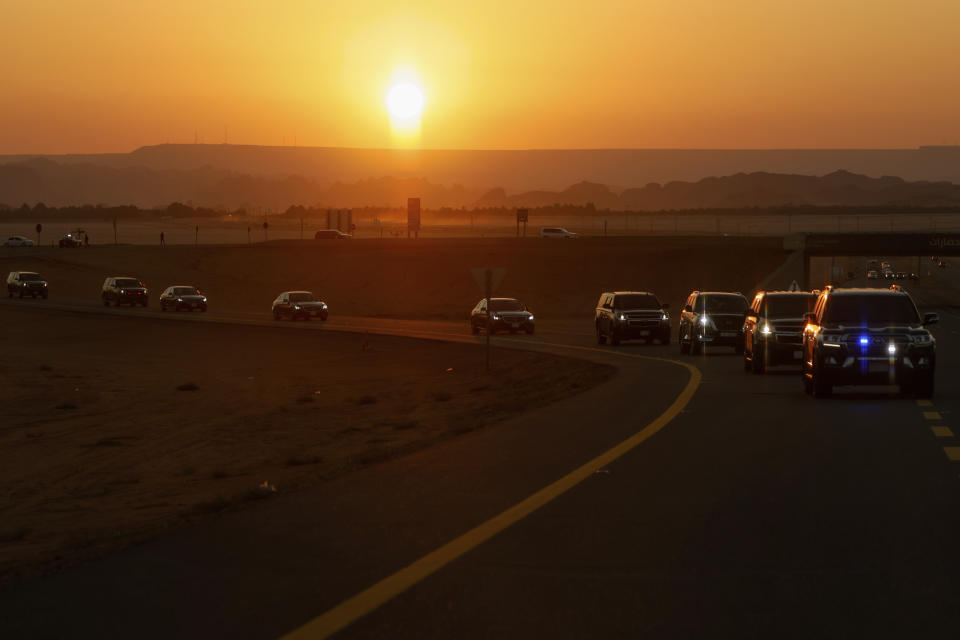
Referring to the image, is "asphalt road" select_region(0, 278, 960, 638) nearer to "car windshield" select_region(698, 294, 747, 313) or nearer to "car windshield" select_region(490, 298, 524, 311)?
"car windshield" select_region(698, 294, 747, 313)

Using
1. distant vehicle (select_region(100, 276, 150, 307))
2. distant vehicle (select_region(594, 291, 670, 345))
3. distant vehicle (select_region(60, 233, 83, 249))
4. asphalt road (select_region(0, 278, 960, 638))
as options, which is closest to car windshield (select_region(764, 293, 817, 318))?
distant vehicle (select_region(594, 291, 670, 345))

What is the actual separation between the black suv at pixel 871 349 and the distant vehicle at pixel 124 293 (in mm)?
57070

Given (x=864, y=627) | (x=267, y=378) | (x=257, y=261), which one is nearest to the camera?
(x=864, y=627)

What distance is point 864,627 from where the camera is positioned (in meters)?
6.57

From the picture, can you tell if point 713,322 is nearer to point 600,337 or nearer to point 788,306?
point 788,306

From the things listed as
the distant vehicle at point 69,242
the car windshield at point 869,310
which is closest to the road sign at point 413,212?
the distant vehicle at point 69,242

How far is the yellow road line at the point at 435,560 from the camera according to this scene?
21.6 feet

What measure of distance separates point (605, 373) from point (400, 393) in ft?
15.8

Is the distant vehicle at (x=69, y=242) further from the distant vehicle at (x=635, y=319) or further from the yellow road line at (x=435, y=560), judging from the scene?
the yellow road line at (x=435, y=560)

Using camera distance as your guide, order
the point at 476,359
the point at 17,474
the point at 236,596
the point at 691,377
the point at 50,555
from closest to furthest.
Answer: the point at 236,596, the point at 50,555, the point at 17,474, the point at 691,377, the point at 476,359

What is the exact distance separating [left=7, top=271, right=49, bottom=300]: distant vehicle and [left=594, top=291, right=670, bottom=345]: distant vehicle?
4930cm

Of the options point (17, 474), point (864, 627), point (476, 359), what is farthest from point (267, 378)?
point (864, 627)

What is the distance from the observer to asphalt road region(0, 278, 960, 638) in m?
6.70

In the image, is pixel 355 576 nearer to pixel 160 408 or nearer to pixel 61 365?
pixel 160 408
